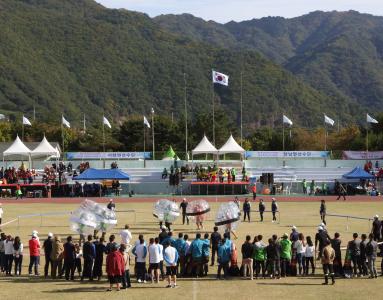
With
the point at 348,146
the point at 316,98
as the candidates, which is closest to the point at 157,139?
the point at 348,146

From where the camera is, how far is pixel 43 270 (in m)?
23.5

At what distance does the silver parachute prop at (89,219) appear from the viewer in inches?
983

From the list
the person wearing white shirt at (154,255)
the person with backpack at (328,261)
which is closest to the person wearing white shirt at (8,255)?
the person wearing white shirt at (154,255)

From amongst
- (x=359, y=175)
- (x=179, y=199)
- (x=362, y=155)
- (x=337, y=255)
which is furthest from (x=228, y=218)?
(x=362, y=155)

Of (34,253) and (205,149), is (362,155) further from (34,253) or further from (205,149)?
(34,253)

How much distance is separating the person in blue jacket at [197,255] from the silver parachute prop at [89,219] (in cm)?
457

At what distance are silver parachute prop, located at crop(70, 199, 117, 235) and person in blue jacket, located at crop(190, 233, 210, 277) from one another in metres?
4.57

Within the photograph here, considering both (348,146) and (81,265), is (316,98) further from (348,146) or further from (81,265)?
(81,265)

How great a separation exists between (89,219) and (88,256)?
3.84 metres

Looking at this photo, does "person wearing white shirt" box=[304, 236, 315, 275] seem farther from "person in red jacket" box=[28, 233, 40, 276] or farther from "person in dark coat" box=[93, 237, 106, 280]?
"person in red jacket" box=[28, 233, 40, 276]

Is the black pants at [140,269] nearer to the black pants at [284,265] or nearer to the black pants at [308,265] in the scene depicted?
the black pants at [284,265]

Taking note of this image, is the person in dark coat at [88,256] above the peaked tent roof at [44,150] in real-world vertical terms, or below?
below

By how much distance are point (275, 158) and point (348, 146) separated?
31.3 metres

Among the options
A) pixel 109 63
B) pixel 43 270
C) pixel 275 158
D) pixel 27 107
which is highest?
pixel 109 63
